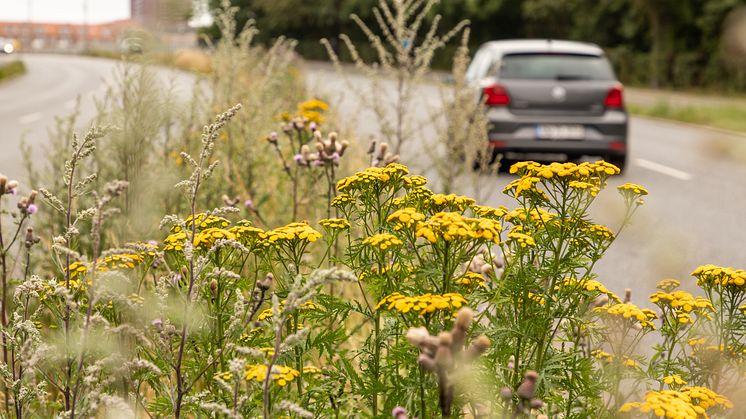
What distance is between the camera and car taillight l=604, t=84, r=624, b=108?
12047mm

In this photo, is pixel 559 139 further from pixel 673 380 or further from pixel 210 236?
pixel 210 236

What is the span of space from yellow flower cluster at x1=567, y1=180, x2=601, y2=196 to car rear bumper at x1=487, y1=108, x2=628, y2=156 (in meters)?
9.06

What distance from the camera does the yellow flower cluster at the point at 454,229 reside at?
6.84 ft

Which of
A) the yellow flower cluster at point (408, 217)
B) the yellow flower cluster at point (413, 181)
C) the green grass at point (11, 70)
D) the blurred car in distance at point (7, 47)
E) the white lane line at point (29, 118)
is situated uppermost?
the yellow flower cluster at point (413, 181)

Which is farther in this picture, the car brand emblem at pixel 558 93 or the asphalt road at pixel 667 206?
the car brand emblem at pixel 558 93

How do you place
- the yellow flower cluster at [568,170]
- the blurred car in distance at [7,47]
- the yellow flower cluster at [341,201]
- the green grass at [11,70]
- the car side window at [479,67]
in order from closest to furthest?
the yellow flower cluster at [568,170] → the yellow flower cluster at [341,201] → the car side window at [479,67] → the green grass at [11,70] → the blurred car in distance at [7,47]

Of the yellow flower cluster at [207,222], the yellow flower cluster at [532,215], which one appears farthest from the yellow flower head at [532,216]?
the yellow flower cluster at [207,222]

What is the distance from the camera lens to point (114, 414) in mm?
2029

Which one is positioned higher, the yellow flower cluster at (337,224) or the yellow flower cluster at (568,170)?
the yellow flower cluster at (568,170)

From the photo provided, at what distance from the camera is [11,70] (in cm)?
4259

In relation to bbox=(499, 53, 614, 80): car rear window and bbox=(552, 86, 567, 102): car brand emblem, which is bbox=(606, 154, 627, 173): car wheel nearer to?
bbox=(499, 53, 614, 80): car rear window

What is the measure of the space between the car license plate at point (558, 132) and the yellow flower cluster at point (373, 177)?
30.7ft

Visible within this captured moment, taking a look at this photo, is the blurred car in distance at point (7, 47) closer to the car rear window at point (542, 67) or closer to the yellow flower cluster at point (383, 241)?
the car rear window at point (542, 67)

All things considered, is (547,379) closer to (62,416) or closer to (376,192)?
(376,192)
